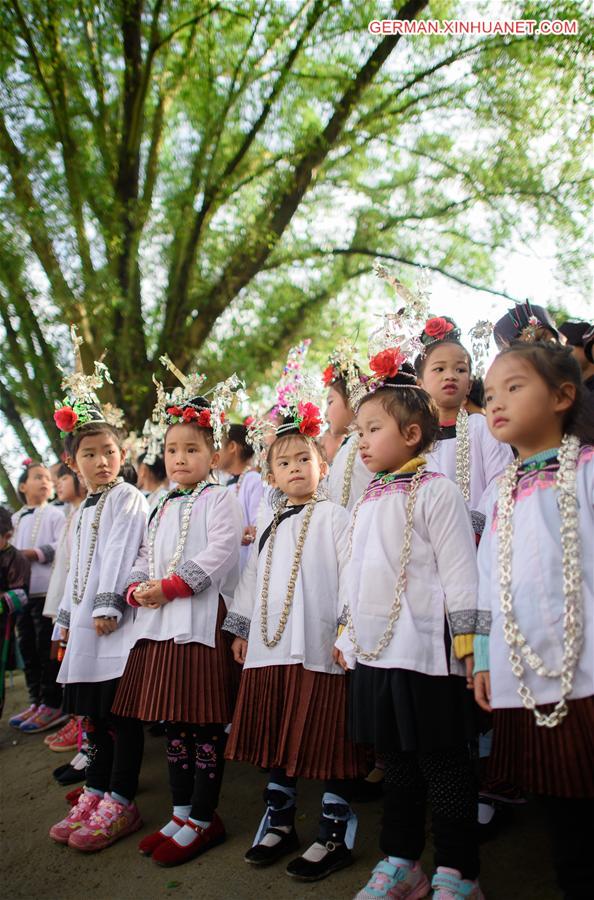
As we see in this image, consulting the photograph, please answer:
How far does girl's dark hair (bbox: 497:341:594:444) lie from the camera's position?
240cm

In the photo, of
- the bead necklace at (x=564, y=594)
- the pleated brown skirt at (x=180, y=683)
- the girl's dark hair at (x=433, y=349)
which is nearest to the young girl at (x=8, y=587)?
the pleated brown skirt at (x=180, y=683)

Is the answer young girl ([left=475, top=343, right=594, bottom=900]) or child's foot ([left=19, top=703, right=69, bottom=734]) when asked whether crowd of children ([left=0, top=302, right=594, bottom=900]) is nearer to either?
young girl ([left=475, top=343, right=594, bottom=900])

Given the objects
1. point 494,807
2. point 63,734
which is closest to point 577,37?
point 494,807

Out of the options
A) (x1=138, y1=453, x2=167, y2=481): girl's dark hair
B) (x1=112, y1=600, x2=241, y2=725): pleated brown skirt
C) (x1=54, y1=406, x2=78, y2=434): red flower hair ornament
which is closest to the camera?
(x1=112, y1=600, x2=241, y2=725): pleated brown skirt

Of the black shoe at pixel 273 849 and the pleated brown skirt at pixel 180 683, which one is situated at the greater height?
the pleated brown skirt at pixel 180 683

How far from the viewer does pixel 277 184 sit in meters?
9.66

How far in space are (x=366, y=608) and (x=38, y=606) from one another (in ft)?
13.7

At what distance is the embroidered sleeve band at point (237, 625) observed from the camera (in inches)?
Answer: 131

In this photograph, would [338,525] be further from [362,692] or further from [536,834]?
[536,834]

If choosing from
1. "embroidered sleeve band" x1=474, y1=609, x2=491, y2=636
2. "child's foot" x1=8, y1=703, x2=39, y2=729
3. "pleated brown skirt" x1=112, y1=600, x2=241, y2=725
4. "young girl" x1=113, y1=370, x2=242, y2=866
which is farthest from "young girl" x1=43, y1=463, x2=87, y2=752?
"embroidered sleeve band" x1=474, y1=609, x2=491, y2=636

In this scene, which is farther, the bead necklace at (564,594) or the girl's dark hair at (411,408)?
the girl's dark hair at (411,408)

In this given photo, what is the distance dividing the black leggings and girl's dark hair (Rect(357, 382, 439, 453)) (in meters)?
1.64

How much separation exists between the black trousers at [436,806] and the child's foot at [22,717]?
3.84 meters

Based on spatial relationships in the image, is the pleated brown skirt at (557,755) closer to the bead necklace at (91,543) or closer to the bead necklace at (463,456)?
the bead necklace at (463,456)
